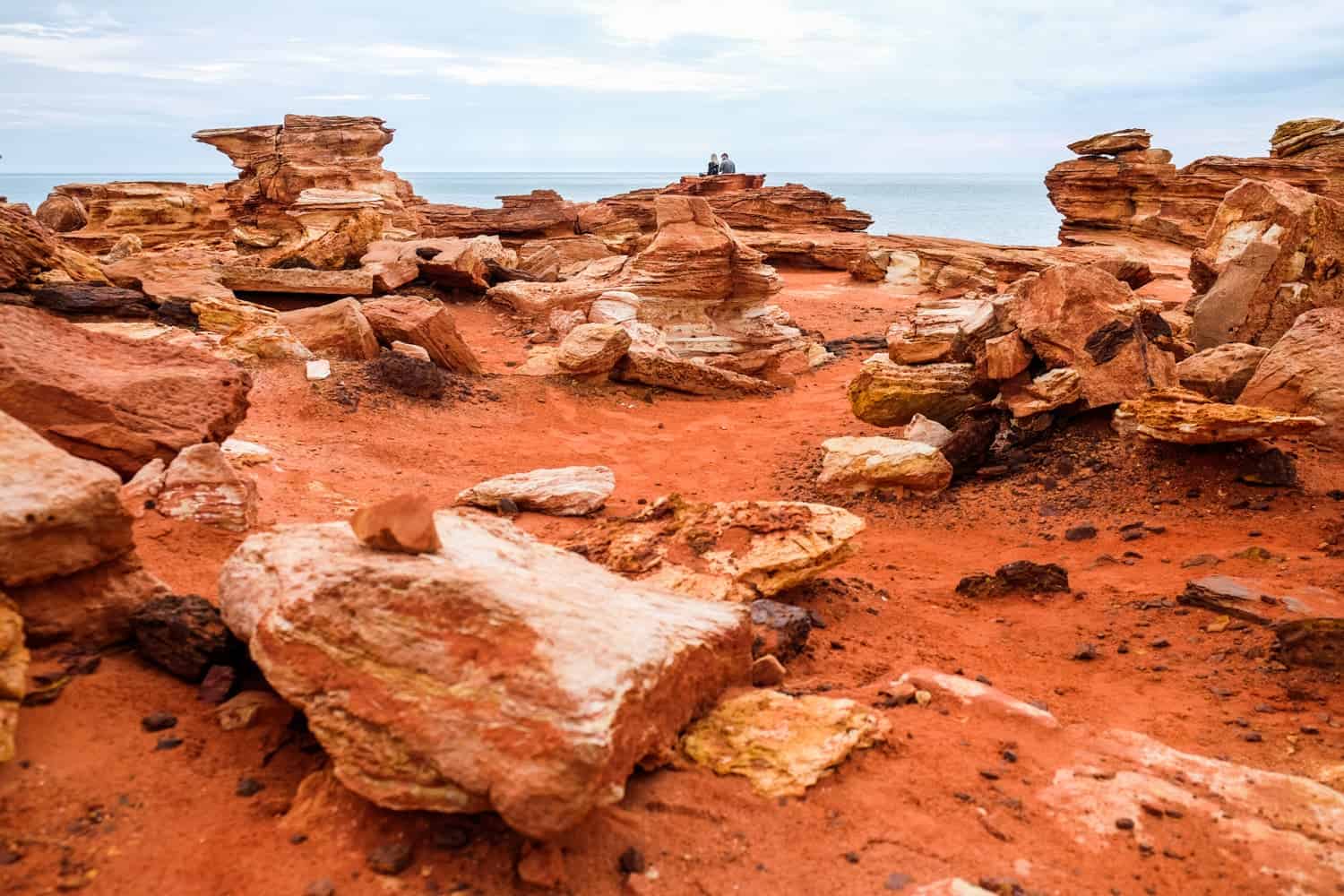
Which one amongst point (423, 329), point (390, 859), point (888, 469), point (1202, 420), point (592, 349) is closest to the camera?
point (390, 859)

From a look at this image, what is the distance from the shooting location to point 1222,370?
809 cm

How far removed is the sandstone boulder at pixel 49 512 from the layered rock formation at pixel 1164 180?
2281cm

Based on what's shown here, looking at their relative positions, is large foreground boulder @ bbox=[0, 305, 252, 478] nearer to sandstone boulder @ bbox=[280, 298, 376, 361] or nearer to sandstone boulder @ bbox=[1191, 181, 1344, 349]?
sandstone boulder @ bbox=[280, 298, 376, 361]

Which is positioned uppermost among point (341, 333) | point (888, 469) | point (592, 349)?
point (341, 333)

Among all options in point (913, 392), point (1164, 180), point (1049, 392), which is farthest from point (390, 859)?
point (1164, 180)

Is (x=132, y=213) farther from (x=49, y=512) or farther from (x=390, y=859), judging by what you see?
(x=390, y=859)

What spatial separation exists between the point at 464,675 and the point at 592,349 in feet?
30.2

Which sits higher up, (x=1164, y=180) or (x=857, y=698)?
(x=1164, y=180)

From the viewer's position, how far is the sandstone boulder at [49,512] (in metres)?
3.14

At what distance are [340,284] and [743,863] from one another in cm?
1295

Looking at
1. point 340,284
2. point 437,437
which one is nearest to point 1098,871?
point 437,437

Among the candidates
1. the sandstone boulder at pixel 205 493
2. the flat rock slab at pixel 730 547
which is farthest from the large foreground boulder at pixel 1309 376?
the sandstone boulder at pixel 205 493

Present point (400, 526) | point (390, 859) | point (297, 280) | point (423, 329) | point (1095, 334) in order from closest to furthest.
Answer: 1. point (390, 859)
2. point (400, 526)
3. point (1095, 334)
4. point (423, 329)
5. point (297, 280)

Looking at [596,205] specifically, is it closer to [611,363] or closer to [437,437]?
[611,363]
